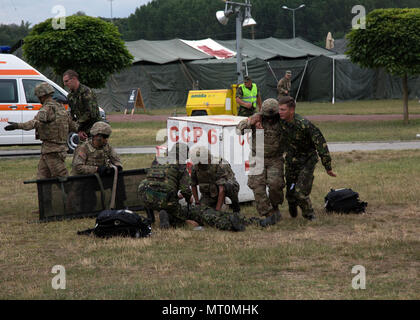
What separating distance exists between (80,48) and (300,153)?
725 inches

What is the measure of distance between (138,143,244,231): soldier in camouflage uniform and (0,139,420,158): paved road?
26.8 ft

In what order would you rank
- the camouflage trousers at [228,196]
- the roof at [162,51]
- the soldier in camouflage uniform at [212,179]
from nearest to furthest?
the soldier in camouflage uniform at [212,179]
the camouflage trousers at [228,196]
the roof at [162,51]

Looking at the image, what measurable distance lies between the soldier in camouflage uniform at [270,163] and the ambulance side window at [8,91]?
931 cm

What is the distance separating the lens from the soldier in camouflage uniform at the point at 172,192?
8469 mm

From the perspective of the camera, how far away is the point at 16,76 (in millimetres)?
16719

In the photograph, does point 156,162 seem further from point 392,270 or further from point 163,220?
point 392,270

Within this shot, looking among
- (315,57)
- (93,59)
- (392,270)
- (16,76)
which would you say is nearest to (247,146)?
(392,270)

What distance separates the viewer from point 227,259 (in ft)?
22.2

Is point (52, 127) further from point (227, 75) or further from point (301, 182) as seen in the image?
point (227, 75)

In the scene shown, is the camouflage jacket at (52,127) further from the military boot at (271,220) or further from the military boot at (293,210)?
the military boot at (293,210)

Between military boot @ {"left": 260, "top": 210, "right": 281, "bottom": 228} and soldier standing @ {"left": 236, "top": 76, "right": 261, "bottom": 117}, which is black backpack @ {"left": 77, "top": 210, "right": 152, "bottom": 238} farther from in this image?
soldier standing @ {"left": 236, "top": 76, "right": 261, "bottom": 117}

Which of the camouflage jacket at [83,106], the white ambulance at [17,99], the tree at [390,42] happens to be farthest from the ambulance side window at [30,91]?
the tree at [390,42]

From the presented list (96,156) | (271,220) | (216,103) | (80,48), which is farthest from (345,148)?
(80,48)

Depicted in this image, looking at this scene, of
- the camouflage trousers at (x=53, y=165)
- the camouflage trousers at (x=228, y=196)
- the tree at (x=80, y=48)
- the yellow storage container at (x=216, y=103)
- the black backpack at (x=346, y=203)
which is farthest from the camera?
the tree at (x=80, y=48)
